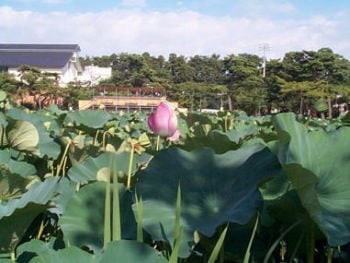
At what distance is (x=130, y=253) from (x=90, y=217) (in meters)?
0.18

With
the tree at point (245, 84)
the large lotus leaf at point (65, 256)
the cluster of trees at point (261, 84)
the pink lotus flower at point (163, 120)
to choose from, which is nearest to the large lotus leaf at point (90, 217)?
the large lotus leaf at point (65, 256)

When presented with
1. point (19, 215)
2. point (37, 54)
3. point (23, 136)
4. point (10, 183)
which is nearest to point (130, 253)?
point (19, 215)

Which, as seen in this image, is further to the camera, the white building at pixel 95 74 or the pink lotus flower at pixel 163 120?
the white building at pixel 95 74

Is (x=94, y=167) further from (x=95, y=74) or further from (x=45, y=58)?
(x=95, y=74)

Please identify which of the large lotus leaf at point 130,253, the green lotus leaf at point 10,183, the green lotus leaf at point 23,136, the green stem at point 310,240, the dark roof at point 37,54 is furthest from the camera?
the dark roof at point 37,54

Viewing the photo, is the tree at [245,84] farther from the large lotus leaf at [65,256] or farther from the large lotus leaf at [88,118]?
the large lotus leaf at [65,256]

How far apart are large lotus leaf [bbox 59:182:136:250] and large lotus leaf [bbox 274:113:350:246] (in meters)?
0.19

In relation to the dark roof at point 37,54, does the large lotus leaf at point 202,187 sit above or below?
above

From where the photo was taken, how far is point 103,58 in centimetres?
5588

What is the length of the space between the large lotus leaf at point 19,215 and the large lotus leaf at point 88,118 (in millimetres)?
1197

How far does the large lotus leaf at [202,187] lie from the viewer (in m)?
0.57

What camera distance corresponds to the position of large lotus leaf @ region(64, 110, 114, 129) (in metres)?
1.93

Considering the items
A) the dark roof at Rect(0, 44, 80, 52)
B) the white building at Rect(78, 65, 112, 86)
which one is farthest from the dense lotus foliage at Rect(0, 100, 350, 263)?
the white building at Rect(78, 65, 112, 86)

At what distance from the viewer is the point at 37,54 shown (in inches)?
1332
